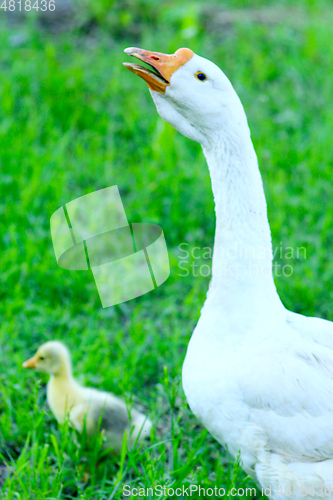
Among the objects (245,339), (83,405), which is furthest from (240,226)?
(83,405)

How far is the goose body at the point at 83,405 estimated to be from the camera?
280cm

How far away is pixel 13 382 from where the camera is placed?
3.11m

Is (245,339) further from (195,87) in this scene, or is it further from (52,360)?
(52,360)

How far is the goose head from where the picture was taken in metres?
2.15

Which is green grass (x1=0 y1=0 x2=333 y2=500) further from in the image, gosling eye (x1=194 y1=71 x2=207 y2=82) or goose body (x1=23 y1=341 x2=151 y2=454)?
gosling eye (x1=194 y1=71 x2=207 y2=82)

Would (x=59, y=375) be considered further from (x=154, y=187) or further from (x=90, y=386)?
(x=154, y=187)

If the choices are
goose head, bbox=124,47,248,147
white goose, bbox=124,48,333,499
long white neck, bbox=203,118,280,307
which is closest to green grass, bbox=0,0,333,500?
white goose, bbox=124,48,333,499

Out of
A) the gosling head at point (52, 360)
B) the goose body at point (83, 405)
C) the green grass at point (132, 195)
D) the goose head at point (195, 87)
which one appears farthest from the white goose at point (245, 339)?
the gosling head at point (52, 360)

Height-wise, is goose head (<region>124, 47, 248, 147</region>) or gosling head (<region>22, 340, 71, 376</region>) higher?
goose head (<region>124, 47, 248, 147</region>)

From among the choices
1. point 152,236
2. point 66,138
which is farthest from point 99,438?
point 66,138

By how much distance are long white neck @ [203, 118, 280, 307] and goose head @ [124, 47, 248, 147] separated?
7 centimetres

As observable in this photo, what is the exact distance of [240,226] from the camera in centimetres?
230

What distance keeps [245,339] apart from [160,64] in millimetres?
1193

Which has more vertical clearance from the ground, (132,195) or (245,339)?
(132,195)
